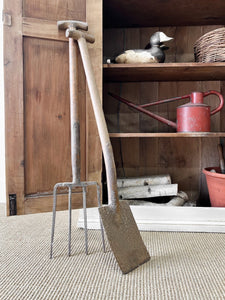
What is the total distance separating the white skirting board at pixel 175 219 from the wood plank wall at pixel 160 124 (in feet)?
1.45

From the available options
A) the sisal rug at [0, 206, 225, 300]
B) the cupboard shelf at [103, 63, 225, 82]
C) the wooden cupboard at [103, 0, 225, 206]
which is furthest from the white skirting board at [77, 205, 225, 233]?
the cupboard shelf at [103, 63, 225, 82]

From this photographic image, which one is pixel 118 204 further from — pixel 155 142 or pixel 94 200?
pixel 155 142

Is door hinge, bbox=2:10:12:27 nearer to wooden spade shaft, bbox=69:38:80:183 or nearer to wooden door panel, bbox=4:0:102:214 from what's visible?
wooden door panel, bbox=4:0:102:214

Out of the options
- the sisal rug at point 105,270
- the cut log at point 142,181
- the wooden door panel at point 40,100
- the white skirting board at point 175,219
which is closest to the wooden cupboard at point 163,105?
the cut log at point 142,181

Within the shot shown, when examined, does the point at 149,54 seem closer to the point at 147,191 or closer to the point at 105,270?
the point at 147,191

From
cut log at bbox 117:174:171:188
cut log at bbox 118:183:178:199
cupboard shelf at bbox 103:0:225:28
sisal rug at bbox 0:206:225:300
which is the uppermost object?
cupboard shelf at bbox 103:0:225:28

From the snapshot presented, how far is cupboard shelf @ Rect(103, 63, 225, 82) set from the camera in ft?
4.09

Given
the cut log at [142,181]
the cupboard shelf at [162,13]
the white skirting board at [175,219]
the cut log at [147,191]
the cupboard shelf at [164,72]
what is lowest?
the white skirting board at [175,219]

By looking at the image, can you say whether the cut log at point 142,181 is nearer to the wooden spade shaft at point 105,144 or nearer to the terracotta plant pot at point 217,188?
the terracotta plant pot at point 217,188

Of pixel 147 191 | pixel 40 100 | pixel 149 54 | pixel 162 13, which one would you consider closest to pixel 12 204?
pixel 40 100

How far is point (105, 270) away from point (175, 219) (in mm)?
505

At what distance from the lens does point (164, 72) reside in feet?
4.55

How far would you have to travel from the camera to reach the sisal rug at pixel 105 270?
0.72 meters

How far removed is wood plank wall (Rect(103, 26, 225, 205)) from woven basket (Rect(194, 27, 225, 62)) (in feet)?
1.16
